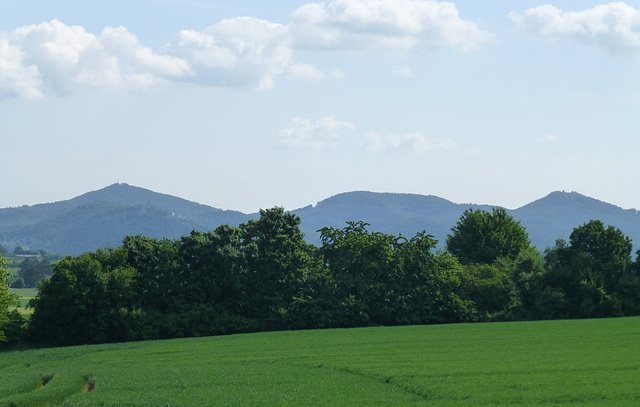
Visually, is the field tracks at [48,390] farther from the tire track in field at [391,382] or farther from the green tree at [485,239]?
the green tree at [485,239]

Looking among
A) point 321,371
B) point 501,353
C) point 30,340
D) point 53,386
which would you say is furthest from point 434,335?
point 30,340

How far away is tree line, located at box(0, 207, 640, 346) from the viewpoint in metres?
64.1

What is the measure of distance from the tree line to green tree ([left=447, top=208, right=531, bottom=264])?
11.6 m

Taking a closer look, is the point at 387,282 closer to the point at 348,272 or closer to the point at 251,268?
the point at 348,272

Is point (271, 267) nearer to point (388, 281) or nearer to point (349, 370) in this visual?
point (388, 281)

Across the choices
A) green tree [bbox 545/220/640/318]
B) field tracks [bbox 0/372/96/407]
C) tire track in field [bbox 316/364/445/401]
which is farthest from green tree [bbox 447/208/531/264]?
field tracks [bbox 0/372/96/407]

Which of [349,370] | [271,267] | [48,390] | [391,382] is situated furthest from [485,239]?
[48,390]

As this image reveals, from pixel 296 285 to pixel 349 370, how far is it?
33469 mm

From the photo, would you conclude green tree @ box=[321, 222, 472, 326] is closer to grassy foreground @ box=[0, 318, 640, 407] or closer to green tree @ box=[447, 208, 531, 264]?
grassy foreground @ box=[0, 318, 640, 407]

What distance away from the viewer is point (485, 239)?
9075cm

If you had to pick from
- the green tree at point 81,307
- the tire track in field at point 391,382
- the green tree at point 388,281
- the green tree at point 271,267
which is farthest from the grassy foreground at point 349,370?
the green tree at point 388,281

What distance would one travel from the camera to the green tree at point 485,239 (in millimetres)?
90000

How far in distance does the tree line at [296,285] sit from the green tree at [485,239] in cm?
1165

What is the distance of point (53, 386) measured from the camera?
34125 mm
